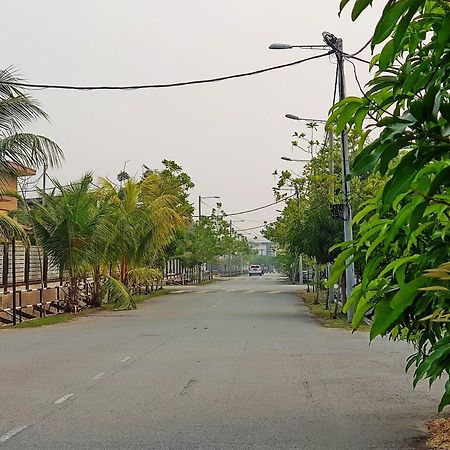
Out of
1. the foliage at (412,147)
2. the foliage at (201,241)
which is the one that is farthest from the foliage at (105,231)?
the foliage at (412,147)

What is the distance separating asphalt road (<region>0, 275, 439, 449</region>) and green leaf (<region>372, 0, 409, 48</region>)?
5633 mm

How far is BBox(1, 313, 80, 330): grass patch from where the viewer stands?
2272 cm

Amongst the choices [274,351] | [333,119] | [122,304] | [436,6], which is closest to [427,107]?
[333,119]

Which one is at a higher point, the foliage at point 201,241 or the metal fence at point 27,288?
the foliage at point 201,241

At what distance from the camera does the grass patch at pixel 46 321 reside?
22.7m

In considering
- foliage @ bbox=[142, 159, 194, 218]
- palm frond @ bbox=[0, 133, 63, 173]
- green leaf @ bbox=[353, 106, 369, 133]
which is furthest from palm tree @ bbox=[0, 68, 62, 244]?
foliage @ bbox=[142, 159, 194, 218]

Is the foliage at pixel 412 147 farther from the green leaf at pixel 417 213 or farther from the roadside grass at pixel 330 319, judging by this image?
the roadside grass at pixel 330 319

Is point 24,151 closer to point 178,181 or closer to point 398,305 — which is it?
point 398,305

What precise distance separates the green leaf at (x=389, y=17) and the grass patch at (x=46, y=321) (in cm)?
2115

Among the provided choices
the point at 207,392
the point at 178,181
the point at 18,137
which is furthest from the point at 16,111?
the point at 178,181

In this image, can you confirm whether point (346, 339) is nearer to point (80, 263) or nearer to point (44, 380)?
point (44, 380)

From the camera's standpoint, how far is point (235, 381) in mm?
11555

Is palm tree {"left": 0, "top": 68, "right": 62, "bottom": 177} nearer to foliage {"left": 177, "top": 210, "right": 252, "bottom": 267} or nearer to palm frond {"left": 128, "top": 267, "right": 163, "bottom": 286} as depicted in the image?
palm frond {"left": 128, "top": 267, "right": 163, "bottom": 286}

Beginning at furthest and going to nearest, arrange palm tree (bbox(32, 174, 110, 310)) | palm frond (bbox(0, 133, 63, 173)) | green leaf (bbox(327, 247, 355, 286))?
palm tree (bbox(32, 174, 110, 310))
palm frond (bbox(0, 133, 63, 173))
green leaf (bbox(327, 247, 355, 286))
